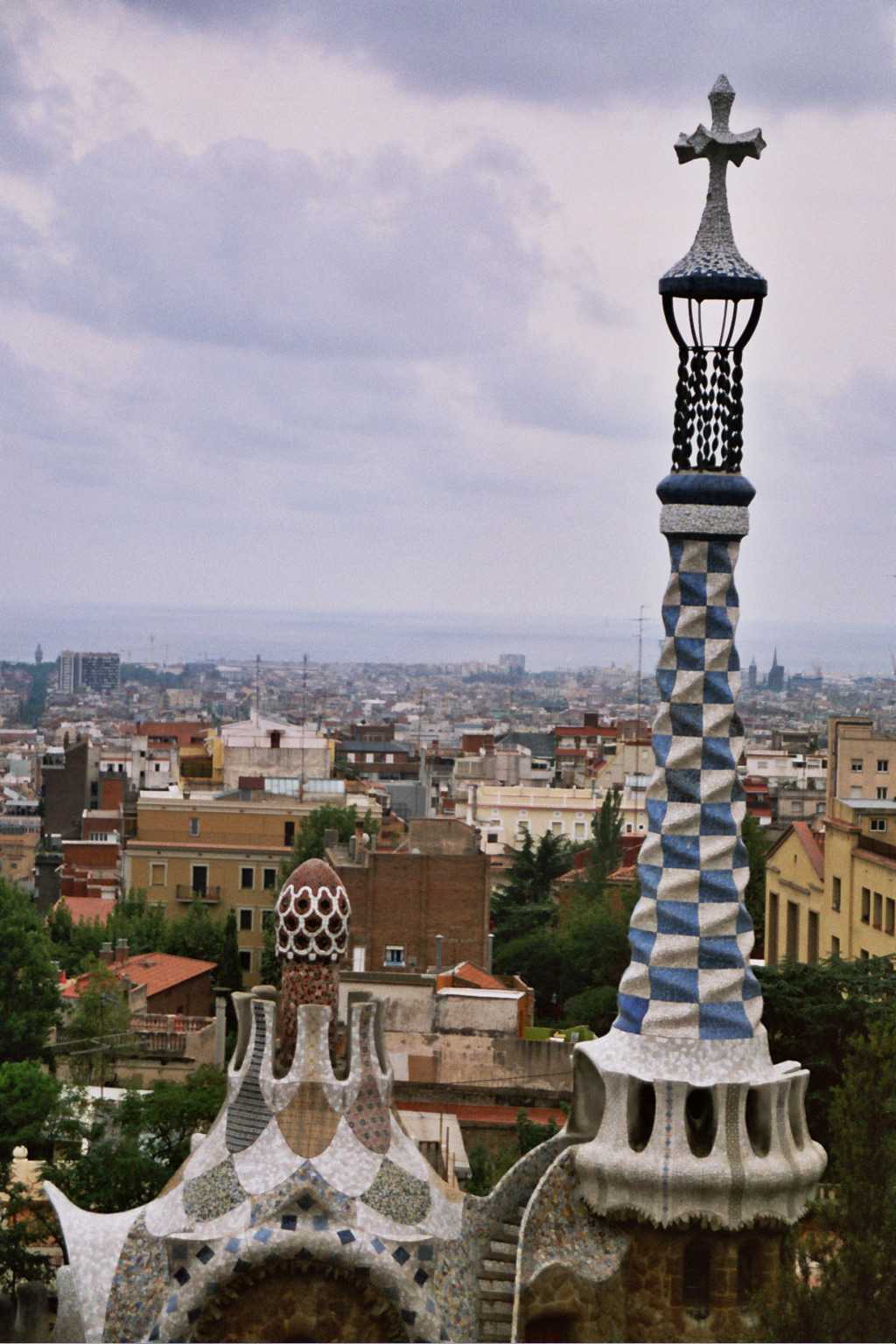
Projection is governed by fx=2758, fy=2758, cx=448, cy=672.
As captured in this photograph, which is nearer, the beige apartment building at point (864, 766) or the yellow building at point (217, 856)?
the beige apartment building at point (864, 766)

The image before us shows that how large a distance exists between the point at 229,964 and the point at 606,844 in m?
15.4

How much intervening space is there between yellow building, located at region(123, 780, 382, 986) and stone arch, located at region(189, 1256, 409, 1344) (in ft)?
140

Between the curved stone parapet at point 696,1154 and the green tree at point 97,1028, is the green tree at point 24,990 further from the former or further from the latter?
the curved stone parapet at point 696,1154

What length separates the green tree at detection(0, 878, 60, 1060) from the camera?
3356 cm

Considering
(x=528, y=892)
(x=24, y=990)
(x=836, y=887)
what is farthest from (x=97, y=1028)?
(x=528, y=892)

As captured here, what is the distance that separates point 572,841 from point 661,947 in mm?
67763

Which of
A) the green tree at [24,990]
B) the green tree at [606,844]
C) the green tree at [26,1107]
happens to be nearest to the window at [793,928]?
the green tree at [24,990]

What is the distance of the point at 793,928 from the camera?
3672 centimetres

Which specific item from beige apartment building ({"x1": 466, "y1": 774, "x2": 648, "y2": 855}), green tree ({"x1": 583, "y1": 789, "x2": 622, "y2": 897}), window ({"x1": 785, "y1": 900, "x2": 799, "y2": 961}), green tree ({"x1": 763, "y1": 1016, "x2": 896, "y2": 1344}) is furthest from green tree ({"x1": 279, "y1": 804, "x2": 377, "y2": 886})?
green tree ({"x1": 763, "y1": 1016, "x2": 896, "y2": 1344})

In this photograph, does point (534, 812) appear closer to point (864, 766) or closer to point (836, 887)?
point (864, 766)

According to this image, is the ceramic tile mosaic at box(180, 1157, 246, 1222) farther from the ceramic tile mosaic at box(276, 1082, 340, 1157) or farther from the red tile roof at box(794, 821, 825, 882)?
the red tile roof at box(794, 821, 825, 882)

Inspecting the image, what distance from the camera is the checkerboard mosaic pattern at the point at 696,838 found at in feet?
32.5

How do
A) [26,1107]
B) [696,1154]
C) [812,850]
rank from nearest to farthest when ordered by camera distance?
[696,1154] < [26,1107] < [812,850]

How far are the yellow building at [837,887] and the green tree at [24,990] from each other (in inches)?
368
